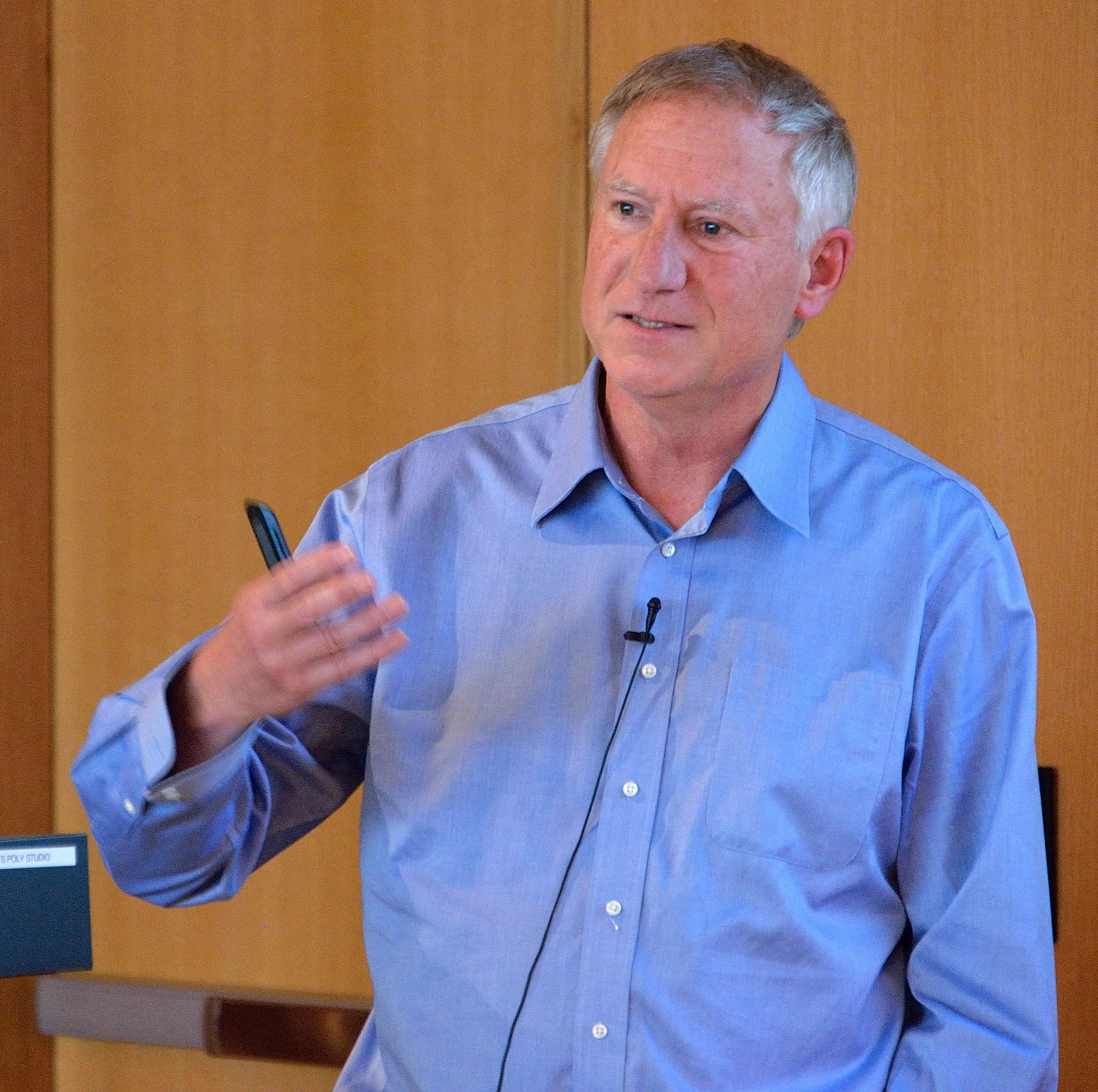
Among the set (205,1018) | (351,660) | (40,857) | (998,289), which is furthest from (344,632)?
(205,1018)

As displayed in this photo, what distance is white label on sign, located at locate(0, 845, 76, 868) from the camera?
1.24 metres

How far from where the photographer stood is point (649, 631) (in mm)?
1440

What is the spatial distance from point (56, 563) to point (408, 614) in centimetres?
137

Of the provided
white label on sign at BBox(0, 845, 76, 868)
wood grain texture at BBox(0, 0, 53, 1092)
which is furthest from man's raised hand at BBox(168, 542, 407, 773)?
wood grain texture at BBox(0, 0, 53, 1092)

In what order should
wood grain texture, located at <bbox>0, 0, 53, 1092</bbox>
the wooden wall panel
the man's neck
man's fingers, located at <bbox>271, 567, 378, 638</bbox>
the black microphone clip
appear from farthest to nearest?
wood grain texture, located at <bbox>0, 0, 53, 1092</bbox> < the wooden wall panel < the man's neck < the black microphone clip < man's fingers, located at <bbox>271, 567, 378, 638</bbox>

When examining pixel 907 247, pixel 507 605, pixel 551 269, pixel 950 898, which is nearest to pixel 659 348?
pixel 507 605

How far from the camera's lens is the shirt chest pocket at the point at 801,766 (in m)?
1.37

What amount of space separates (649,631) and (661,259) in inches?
15.7

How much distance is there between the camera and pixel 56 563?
8.62ft

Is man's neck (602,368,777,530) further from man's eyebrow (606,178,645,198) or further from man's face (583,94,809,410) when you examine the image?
man's eyebrow (606,178,645,198)

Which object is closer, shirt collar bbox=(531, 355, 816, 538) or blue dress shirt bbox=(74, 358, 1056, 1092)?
blue dress shirt bbox=(74, 358, 1056, 1092)

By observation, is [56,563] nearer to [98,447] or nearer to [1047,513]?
[98,447]

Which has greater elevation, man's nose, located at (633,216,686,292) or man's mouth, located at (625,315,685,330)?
man's nose, located at (633,216,686,292)

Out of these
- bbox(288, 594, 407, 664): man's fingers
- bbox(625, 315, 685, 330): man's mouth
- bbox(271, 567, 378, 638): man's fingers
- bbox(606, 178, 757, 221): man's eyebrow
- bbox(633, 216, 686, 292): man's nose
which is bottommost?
bbox(288, 594, 407, 664): man's fingers
